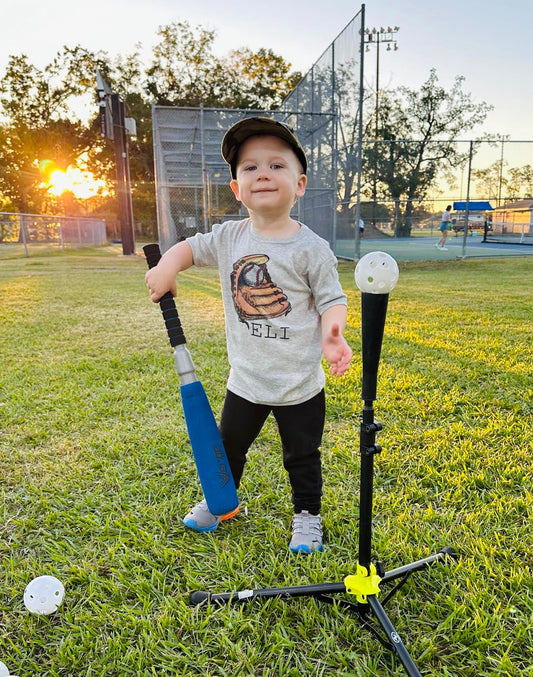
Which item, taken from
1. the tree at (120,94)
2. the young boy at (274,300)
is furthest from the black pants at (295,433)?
the tree at (120,94)

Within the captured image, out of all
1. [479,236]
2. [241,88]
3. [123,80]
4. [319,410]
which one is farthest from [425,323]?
[123,80]

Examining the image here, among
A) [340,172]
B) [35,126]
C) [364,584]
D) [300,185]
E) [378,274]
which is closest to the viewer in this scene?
[378,274]

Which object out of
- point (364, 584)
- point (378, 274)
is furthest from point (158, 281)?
point (364, 584)

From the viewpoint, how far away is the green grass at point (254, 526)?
1.19m

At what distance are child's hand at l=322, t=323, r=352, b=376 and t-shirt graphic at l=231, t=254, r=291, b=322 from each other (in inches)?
8.7

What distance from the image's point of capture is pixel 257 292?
1.54m

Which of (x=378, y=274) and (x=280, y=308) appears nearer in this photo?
(x=378, y=274)

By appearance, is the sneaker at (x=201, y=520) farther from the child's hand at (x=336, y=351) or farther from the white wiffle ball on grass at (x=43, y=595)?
the child's hand at (x=336, y=351)

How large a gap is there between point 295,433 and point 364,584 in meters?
0.51

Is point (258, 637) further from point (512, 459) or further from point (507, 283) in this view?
point (507, 283)

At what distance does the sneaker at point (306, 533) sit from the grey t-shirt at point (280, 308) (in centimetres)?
40

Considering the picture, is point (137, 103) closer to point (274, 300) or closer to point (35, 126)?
point (35, 126)

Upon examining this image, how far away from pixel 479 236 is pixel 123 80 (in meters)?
23.8

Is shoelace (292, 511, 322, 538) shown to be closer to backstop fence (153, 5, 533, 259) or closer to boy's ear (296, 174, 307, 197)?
boy's ear (296, 174, 307, 197)
